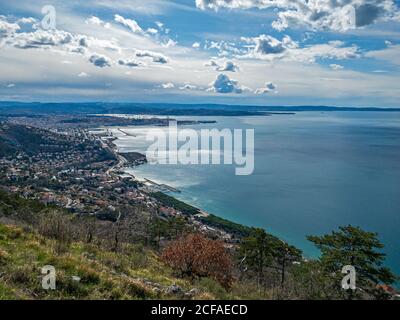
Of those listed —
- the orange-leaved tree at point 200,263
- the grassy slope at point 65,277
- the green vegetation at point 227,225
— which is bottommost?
the green vegetation at point 227,225

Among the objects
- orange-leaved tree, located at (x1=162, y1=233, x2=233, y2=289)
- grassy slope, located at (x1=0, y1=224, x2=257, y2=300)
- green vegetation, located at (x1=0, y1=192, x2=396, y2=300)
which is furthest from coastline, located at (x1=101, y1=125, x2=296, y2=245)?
grassy slope, located at (x1=0, y1=224, x2=257, y2=300)

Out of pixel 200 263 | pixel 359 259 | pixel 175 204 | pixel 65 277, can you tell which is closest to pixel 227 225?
pixel 175 204

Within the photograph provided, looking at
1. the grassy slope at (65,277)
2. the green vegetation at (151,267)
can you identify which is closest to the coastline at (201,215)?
the green vegetation at (151,267)

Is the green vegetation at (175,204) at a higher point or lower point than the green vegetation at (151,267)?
lower

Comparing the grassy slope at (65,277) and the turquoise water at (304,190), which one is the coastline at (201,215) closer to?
the turquoise water at (304,190)

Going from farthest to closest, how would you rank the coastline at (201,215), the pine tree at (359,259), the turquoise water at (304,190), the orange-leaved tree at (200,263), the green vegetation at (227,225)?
the turquoise water at (304,190) → the green vegetation at (227,225) → the coastline at (201,215) → the pine tree at (359,259) → the orange-leaved tree at (200,263)

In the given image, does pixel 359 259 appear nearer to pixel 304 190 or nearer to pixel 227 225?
pixel 227 225
